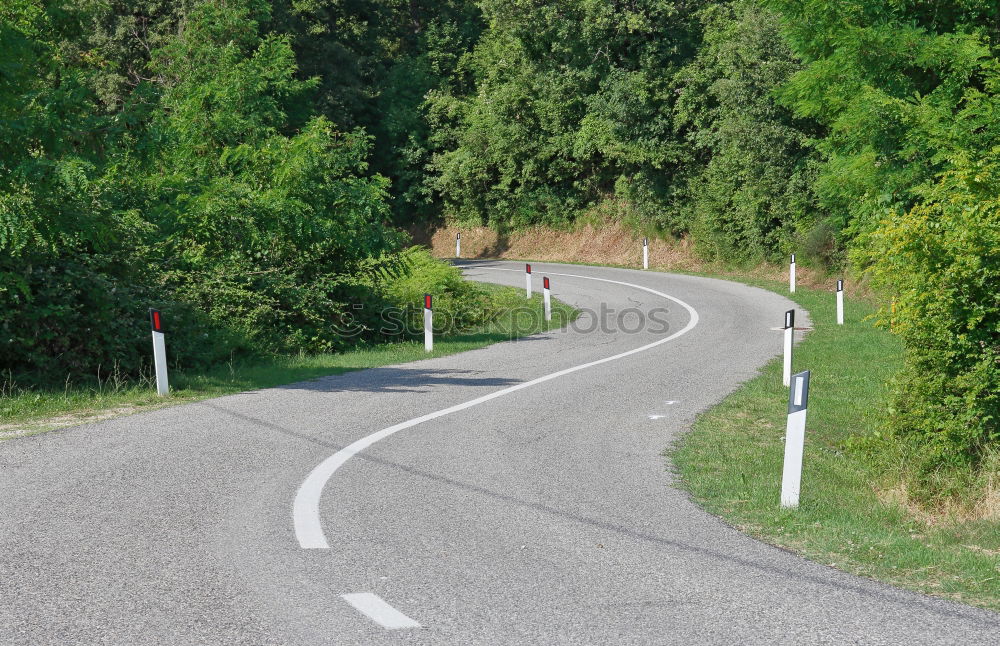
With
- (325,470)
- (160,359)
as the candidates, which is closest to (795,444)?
(325,470)

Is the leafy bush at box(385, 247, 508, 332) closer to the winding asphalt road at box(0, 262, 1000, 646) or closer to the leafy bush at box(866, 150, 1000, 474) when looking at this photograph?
the winding asphalt road at box(0, 262, 1000, 646)

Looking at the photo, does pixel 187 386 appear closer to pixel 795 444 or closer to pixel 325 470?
pixel 325 470

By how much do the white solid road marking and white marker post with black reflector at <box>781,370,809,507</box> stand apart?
11.0 ft

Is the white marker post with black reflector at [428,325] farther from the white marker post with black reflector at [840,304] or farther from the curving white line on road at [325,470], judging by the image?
the white marker post with black reflector at [840,304]

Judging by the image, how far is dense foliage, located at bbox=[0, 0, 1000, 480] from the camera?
8.23 m

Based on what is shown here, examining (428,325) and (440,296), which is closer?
(428,325)

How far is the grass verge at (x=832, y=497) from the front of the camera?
5465mm

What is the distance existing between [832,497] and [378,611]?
→ 168 inches

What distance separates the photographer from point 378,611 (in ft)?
A: 15.3

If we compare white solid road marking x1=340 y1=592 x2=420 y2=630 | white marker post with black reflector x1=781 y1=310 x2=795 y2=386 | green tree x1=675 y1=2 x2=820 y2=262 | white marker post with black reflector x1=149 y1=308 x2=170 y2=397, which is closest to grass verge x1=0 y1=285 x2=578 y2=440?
white marker post with black reflector x1=149 y1=308 x2=170 y2=397

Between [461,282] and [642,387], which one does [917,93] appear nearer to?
[642,387]

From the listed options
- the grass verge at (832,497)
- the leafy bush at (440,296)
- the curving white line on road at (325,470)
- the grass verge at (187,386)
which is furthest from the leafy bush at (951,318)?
the leafy bush at (440,296)

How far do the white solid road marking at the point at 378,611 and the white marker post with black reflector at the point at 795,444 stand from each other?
132 inches

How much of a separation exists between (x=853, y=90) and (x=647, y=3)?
26.4m
